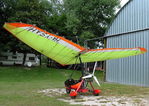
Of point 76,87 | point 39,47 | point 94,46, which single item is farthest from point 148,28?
point 94,46

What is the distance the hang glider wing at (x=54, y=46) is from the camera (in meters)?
6.58

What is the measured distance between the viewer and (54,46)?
297 inches

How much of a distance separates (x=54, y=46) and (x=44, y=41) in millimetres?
508

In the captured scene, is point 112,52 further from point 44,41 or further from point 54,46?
point 44,41

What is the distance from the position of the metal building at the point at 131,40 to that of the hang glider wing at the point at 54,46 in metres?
5.11

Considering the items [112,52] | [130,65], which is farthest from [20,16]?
[112,52]

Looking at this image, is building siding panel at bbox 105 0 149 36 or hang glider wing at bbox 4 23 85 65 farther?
building siding panel at bbox 105 0 149 36

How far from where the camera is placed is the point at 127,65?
14.0m

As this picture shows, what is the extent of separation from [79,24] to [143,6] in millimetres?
13686

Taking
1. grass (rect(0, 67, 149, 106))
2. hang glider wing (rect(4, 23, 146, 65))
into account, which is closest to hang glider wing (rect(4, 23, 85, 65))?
hang glider wing (rect(4, 23, 146, 65))

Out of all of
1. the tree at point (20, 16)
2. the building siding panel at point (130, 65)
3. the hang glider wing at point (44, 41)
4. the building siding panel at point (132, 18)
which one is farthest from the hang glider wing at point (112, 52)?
the tree at point (20, 16)

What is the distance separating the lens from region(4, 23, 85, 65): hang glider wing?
6496mm

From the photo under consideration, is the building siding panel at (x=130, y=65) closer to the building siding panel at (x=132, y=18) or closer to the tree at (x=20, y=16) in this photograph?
the building siding panel at (x=132, y=18)

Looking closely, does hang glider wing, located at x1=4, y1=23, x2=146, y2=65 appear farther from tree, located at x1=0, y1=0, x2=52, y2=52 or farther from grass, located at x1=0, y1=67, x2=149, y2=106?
tree, located at x1=0, y1=0, x2=52, y2=52
